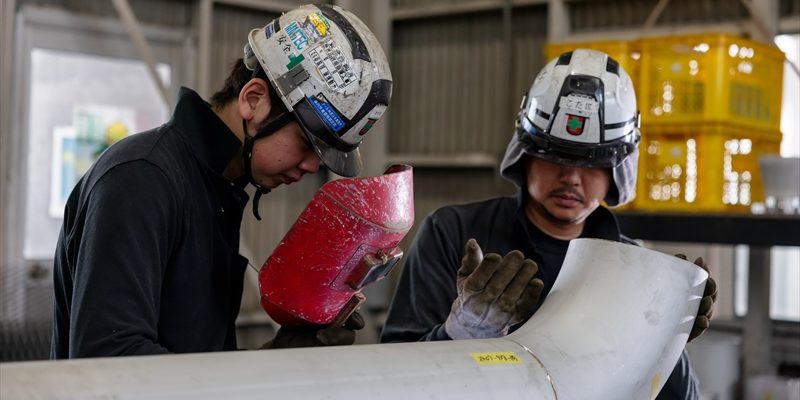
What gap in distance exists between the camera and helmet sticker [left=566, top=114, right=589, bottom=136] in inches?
85.4

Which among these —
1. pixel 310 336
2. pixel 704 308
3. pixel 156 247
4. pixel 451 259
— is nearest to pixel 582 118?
pixel 451 259

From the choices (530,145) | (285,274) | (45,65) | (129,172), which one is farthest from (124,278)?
(45,65)

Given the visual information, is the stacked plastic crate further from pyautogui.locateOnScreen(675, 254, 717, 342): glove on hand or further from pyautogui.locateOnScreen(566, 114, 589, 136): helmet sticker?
pyautogui.locateOnScreen(675, 254, 717, 342): glove on hand

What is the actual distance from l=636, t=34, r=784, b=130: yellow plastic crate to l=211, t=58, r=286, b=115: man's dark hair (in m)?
2.84

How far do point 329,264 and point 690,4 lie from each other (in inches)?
170

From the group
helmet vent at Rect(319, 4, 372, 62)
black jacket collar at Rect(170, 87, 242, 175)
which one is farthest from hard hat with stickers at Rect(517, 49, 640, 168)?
black jacket collar at Rect(170, 87, 242, 175)

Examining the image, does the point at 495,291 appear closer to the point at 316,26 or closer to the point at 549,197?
the point at 316,26

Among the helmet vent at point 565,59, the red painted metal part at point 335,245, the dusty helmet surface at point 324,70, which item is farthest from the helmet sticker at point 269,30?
the helmet vent at point 565,59

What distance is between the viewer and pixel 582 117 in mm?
2176

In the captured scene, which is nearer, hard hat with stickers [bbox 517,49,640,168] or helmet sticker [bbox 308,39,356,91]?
helmet sticker [bbox 308,39,356,91]

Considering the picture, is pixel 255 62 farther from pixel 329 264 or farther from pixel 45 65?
pixel 45 65

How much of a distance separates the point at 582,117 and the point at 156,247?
1107 mm

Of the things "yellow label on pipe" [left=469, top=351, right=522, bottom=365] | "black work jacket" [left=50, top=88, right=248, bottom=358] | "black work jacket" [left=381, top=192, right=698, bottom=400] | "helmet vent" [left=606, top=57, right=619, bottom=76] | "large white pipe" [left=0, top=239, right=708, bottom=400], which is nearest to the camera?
"large white pipe" [left=0, top=239, right=708, bottom=400]

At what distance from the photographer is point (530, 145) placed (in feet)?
7.30
